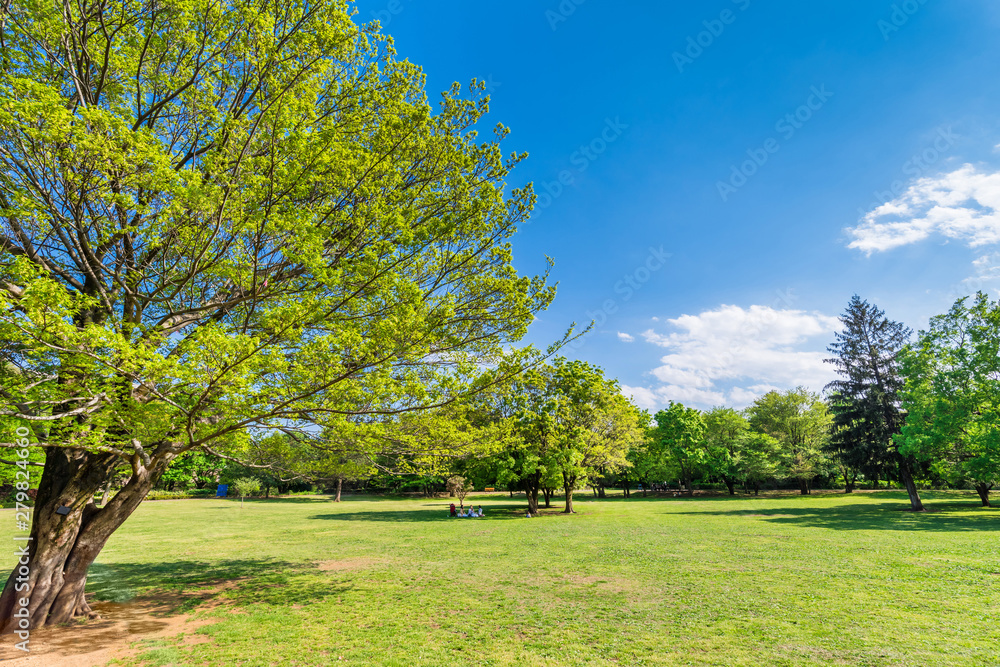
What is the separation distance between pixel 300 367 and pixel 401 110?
4.41 meters

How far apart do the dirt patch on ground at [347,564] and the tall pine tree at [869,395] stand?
3598 cm

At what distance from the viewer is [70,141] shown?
16.9ft

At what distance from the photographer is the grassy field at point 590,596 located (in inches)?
246

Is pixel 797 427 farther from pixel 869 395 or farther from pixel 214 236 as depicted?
pixel 214 236

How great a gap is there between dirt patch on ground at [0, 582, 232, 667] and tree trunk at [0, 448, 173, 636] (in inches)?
17.4

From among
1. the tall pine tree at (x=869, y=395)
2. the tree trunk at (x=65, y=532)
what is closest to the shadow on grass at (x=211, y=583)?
the tree trunk at (x=65, y=532)

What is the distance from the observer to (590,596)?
29.6ft

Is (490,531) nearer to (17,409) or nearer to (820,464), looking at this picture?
(17,409)

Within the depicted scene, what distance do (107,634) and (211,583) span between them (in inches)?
149

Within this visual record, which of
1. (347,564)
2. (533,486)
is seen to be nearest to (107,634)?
(347,564)

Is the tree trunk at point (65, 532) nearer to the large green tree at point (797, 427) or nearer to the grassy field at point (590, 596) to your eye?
the grassy field at point (590, 596)

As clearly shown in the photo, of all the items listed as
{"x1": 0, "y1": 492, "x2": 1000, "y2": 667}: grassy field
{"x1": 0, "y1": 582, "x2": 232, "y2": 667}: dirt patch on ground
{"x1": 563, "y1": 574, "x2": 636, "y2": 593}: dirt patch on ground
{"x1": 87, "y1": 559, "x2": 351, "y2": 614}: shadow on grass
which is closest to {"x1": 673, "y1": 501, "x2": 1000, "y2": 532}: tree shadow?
{"x1": 0, "y1": 492, "x2": 1000, "y2": 667}: grassy field

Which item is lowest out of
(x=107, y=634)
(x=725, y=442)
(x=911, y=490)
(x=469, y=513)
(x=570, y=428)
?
(x=469, y=513)

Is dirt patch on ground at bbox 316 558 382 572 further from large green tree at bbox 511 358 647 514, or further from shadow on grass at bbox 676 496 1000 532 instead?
shadow on grass at bbox 676 496 1000 532
